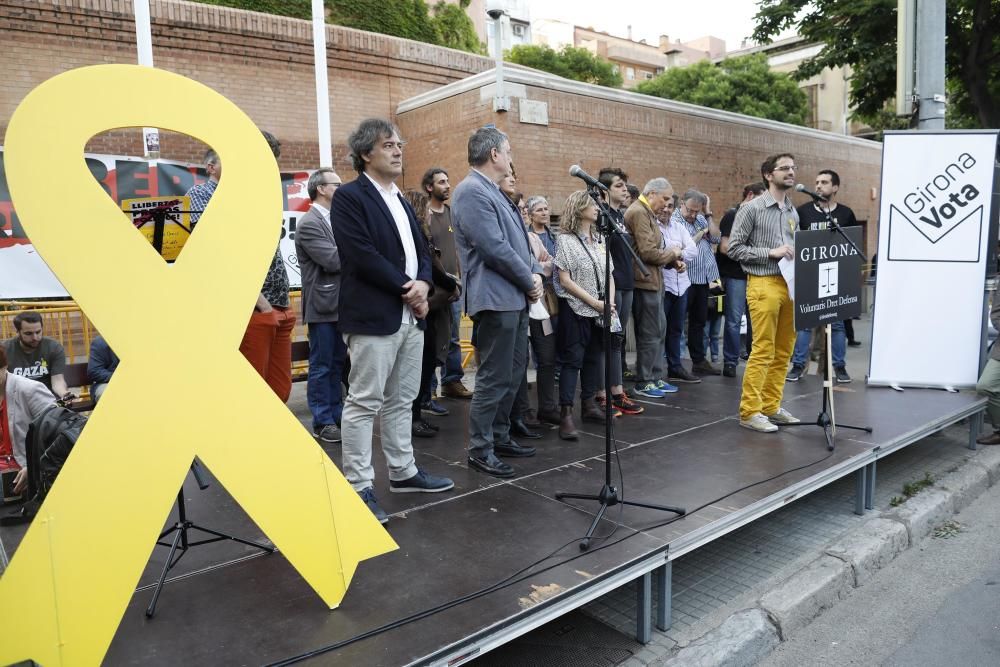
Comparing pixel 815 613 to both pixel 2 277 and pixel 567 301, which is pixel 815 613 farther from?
pixel 2 277

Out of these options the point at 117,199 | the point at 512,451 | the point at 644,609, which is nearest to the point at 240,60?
the point at 117,199

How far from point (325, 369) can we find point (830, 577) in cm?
353

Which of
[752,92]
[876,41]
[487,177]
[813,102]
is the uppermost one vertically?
[813,102]

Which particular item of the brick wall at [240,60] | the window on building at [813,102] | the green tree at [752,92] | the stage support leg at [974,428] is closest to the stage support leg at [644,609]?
the stage support leg at [974,428]

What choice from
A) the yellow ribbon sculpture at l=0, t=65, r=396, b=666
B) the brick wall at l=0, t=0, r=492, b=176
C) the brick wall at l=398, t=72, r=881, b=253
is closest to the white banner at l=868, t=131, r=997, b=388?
the yellow ribbon sculpture at l=0, t=65, r=396, b=666

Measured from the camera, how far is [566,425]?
5266 millimetres

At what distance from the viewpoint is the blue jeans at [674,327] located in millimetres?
7426

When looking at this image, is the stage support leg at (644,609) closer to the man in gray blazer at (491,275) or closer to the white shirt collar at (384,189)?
the man in gray blazer at (491,275)

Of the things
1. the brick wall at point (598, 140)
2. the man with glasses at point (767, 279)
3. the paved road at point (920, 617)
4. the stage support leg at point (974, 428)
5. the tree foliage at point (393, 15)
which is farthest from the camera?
the tree foliage at point (393, 15)

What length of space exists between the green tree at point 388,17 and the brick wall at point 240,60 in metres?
1.97

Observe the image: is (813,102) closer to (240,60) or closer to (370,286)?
(240,60)

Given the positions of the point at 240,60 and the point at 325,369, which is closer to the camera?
the point at 325,369

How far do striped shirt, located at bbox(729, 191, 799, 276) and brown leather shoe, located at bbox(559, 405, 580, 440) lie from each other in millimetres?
1678

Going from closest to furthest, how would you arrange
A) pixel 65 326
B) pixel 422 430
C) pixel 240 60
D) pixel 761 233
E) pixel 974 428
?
pixel 761 233, pixel 422 430, pixel 974 428, pixel 65 326, pixel 240 60
